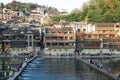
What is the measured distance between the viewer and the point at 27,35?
76188 millimetres

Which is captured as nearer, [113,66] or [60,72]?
[60,72]

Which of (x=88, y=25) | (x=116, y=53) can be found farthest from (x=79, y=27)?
(x=116, y=53)

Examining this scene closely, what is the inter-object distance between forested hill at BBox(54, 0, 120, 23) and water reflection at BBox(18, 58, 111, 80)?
1478 inches

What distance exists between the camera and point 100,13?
302 feet

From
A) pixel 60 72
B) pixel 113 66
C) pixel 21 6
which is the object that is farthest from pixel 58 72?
pixel 21 6

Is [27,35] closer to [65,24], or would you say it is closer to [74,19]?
[65,24]

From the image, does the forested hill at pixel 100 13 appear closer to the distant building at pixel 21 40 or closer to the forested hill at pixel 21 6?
the distant building at pixel 21 40

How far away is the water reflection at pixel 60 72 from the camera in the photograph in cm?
4044

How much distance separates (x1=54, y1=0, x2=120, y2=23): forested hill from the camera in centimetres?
8994

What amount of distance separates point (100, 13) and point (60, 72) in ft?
160

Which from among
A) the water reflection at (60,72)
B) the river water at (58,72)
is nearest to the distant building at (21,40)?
the water reflection at (60,72)

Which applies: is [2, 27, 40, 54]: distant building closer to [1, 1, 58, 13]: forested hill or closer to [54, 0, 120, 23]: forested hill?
[54, 0, 120, 23]: forested hill

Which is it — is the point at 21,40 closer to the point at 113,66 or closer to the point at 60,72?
the point at 113,66

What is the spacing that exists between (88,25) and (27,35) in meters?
14.3
